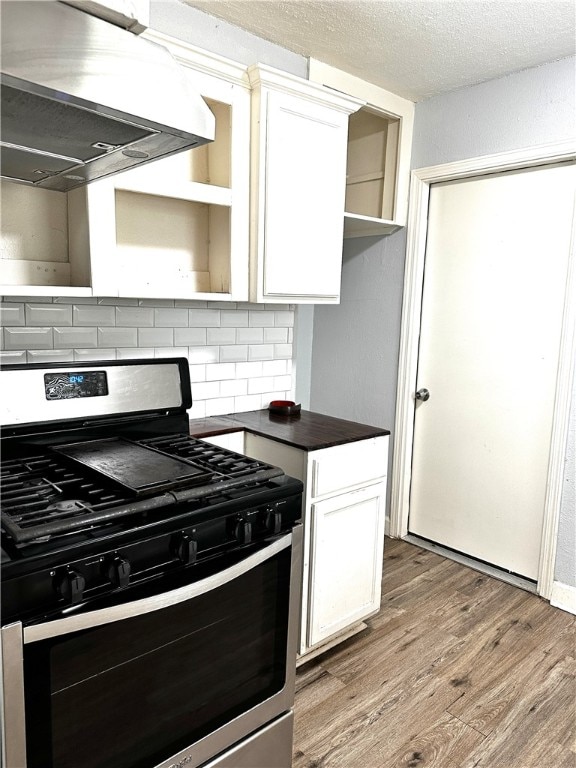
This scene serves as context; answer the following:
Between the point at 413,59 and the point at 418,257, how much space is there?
3.12ft

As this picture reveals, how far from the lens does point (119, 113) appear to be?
0.97 meters

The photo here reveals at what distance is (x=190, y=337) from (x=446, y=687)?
163 centimetres

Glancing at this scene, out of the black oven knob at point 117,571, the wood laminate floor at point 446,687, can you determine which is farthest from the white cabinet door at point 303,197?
the wood laminate floor at point 446,687

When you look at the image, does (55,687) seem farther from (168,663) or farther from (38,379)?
(38,379)

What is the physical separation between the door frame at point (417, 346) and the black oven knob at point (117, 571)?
2.08m

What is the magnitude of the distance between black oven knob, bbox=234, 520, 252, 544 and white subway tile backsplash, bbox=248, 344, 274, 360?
1192 millimetres

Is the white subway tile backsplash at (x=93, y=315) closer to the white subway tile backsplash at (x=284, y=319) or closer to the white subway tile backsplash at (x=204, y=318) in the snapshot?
the white subway tile backsplash at (x=204, y=318)

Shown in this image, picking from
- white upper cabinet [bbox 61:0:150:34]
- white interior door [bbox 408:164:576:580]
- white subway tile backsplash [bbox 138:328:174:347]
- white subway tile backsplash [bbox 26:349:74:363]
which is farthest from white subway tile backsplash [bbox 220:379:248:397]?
white upper cabinet [bbox 61:0:150:34]

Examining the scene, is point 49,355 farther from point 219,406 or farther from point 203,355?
point 219,406

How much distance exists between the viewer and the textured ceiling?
2010 millimetres

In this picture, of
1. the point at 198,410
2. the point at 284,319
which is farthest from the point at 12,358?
the point at 284,319

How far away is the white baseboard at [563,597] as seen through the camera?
2504 mm

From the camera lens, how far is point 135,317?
6.91 feet

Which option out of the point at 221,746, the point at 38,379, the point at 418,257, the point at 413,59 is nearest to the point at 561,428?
the point at 418,257
